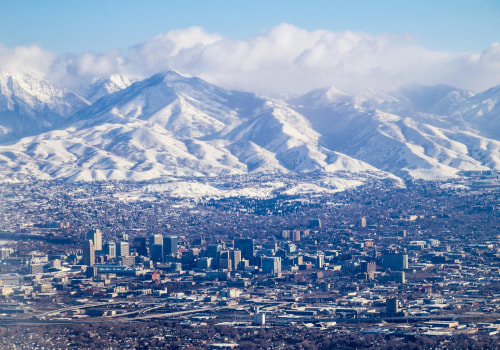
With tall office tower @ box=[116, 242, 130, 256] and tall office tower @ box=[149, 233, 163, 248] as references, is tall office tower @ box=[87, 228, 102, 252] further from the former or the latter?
tall office tower @ box=[149, 233, 163, 248]

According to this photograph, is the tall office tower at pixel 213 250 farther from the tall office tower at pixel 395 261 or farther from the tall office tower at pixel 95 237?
the tall office tower at pixel 395 261

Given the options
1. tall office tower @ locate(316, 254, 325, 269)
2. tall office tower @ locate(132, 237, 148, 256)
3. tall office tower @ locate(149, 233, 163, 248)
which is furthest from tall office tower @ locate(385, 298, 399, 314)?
tall office tower @ locate(149, 233, 163, 248)

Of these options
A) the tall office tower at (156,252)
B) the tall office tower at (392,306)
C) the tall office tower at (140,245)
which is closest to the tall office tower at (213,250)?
the tall office tower at (156,252)

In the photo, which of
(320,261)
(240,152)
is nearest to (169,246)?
(320,261)

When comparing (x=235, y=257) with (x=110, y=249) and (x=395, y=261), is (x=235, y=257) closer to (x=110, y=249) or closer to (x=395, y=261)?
(x=110, y=249)

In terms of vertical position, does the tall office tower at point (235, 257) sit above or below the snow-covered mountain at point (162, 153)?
below
